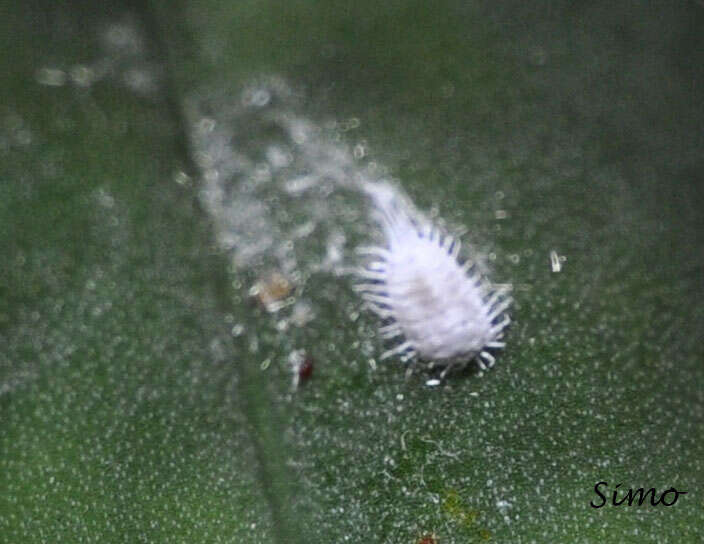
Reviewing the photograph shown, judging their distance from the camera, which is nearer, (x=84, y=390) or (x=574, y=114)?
(x=84, y=390)

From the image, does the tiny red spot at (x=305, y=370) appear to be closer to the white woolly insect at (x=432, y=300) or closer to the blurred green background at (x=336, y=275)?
the blurred green background at (x=336, y=275)

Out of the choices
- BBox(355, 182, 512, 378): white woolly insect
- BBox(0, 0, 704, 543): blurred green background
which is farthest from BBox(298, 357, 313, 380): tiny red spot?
BBox(355, 182, 512, 378): white woolly insect

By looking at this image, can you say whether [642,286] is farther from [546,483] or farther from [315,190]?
[315,190]

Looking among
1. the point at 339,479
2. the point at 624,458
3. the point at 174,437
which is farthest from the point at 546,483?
the point at 174,437

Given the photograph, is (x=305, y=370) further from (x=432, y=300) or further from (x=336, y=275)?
(x=432, y=300)

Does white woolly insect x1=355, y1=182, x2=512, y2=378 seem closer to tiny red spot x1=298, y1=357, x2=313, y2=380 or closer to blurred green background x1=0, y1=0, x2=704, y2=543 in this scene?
blurred green background x1=0, y1=0, x2=704, y2=543

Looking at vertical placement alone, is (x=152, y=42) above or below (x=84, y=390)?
above
